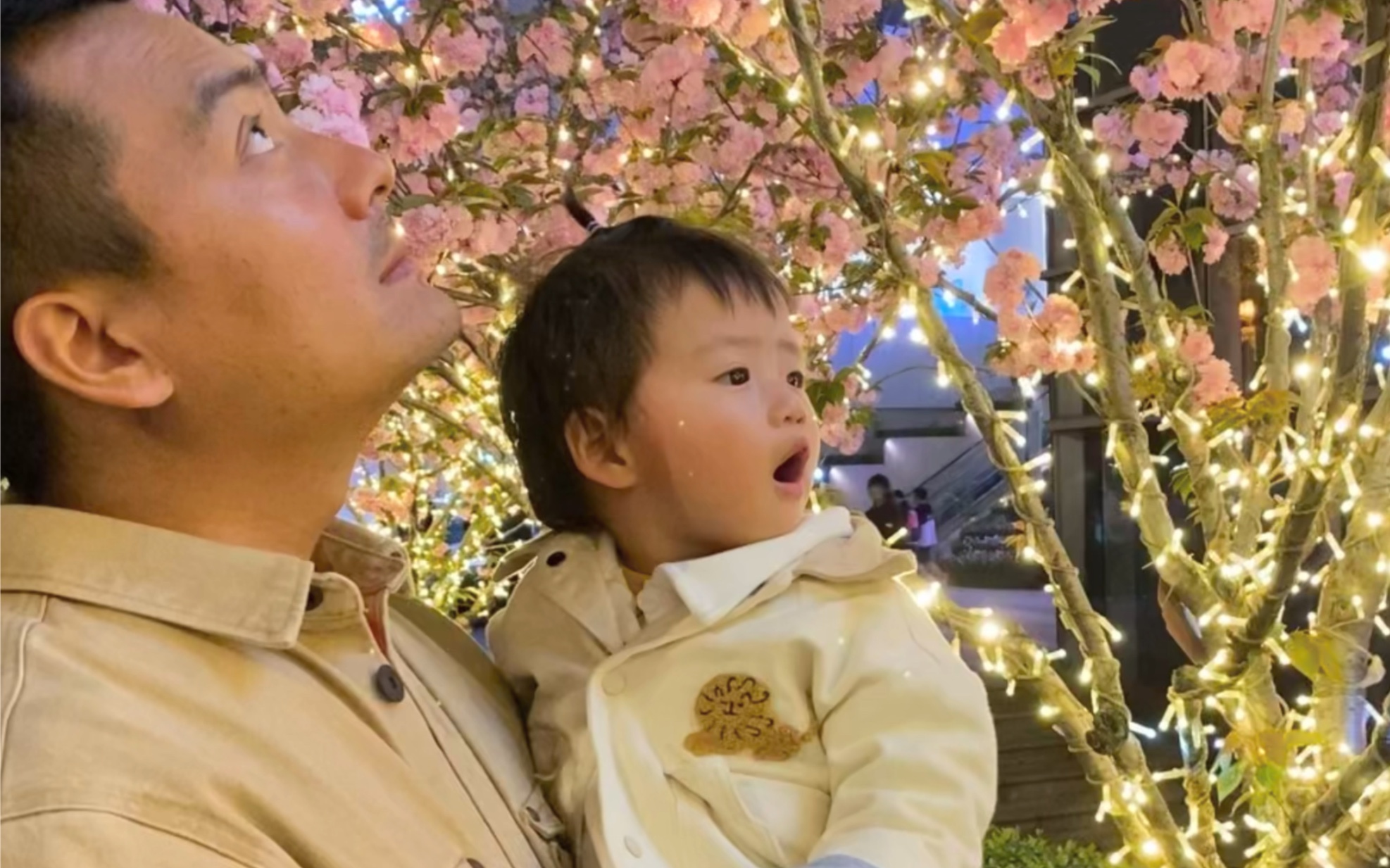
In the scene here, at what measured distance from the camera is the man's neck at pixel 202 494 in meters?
0.96

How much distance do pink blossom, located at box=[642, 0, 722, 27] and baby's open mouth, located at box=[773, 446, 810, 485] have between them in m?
1.45

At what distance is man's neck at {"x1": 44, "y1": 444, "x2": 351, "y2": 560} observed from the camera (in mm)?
→ 959

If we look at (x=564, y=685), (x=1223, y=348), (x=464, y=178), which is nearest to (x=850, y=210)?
(x=464, y=178)

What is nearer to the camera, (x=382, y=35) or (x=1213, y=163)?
(x=382, y=35)

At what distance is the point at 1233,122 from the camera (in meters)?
2.72

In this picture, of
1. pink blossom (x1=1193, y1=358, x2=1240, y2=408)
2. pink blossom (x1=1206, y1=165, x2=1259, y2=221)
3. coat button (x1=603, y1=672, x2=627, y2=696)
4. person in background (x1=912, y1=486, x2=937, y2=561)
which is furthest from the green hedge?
person in background (x1=912, y1=486, x2=937, y2=561)

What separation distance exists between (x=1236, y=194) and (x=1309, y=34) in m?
1.19

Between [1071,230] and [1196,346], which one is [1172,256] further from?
[1071,230]

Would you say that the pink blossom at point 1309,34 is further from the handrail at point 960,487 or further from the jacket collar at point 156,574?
the handrail at point 960,487

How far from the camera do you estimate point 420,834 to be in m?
0.92

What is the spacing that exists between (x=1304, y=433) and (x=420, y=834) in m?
1.99

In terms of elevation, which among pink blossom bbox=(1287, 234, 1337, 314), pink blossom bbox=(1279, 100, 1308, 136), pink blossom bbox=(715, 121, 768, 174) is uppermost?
pink blossom bbox=(1279, 100, 1308, 136)

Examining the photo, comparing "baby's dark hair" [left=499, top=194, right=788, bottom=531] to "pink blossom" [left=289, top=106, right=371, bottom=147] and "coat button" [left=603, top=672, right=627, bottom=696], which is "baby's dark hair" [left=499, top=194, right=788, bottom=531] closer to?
"coat button" [left=603, top=672, right=627, bottom=696]

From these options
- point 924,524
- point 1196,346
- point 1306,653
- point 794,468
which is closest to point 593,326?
point 794,468
